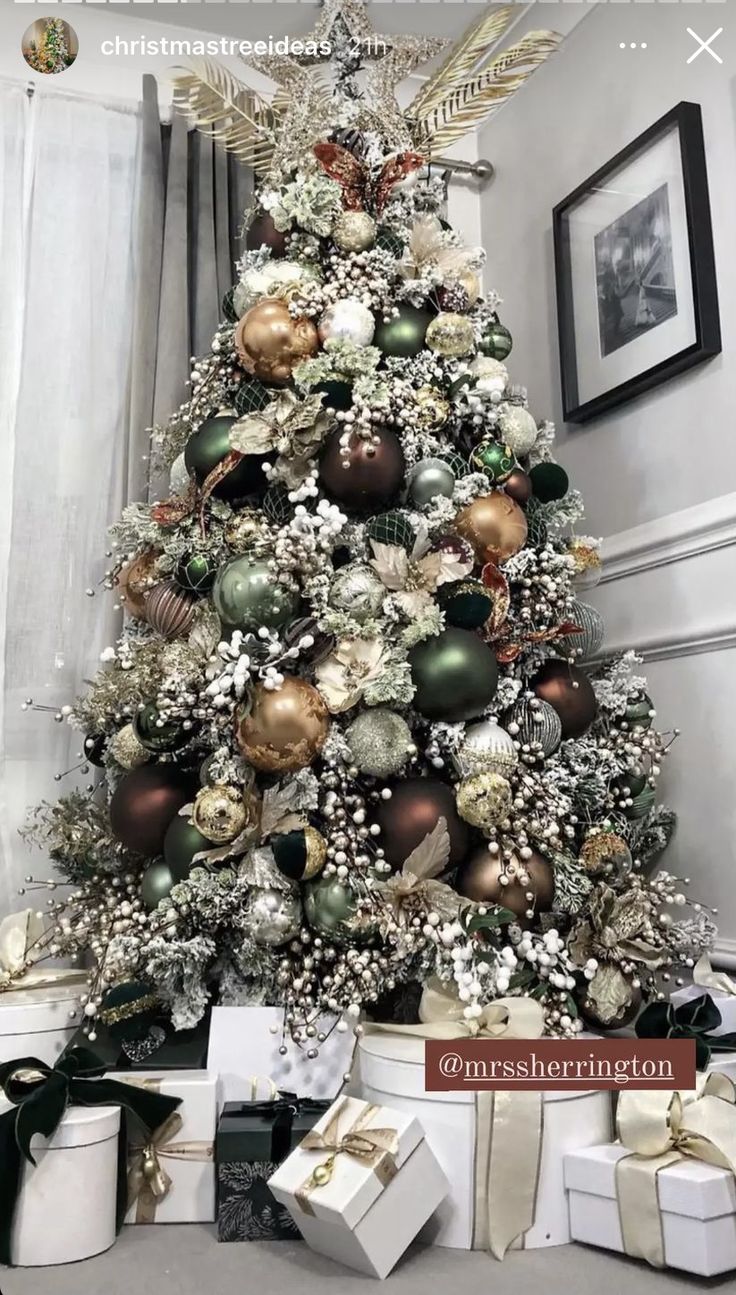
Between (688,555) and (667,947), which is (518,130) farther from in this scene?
(667,947)

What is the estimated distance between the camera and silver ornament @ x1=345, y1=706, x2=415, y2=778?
113 cm

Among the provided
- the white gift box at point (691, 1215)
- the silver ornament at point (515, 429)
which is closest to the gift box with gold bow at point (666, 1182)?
the white gift box at point (691, 1215)

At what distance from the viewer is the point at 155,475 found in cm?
175

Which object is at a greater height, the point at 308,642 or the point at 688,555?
the point at 688,555

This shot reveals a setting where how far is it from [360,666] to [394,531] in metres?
0.18

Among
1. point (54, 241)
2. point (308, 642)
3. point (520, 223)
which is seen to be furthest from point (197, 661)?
point (520, 223)

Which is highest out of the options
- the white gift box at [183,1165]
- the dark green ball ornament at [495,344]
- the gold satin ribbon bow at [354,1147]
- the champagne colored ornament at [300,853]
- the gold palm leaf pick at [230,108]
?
the gold palm leaf pick at [230,108]

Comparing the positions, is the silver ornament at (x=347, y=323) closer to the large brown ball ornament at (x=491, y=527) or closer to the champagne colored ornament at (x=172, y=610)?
the large brown ball ornament at (x=491, y=527)

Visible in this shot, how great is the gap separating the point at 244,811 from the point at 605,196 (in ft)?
4.24

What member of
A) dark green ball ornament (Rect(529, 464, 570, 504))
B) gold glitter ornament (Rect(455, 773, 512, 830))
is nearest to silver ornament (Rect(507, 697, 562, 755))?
gold glitter ornament (Rect(455, 773, 512, 830))

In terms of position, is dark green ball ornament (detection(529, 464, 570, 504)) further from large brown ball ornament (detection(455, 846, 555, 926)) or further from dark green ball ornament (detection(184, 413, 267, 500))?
large brown ball ornament (detection(455, 846, 555, 926))

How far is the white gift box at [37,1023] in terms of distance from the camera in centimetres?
110

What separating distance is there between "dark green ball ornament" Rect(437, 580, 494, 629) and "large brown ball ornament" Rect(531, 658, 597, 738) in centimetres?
13

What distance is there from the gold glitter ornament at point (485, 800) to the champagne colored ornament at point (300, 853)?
6.6 inches
